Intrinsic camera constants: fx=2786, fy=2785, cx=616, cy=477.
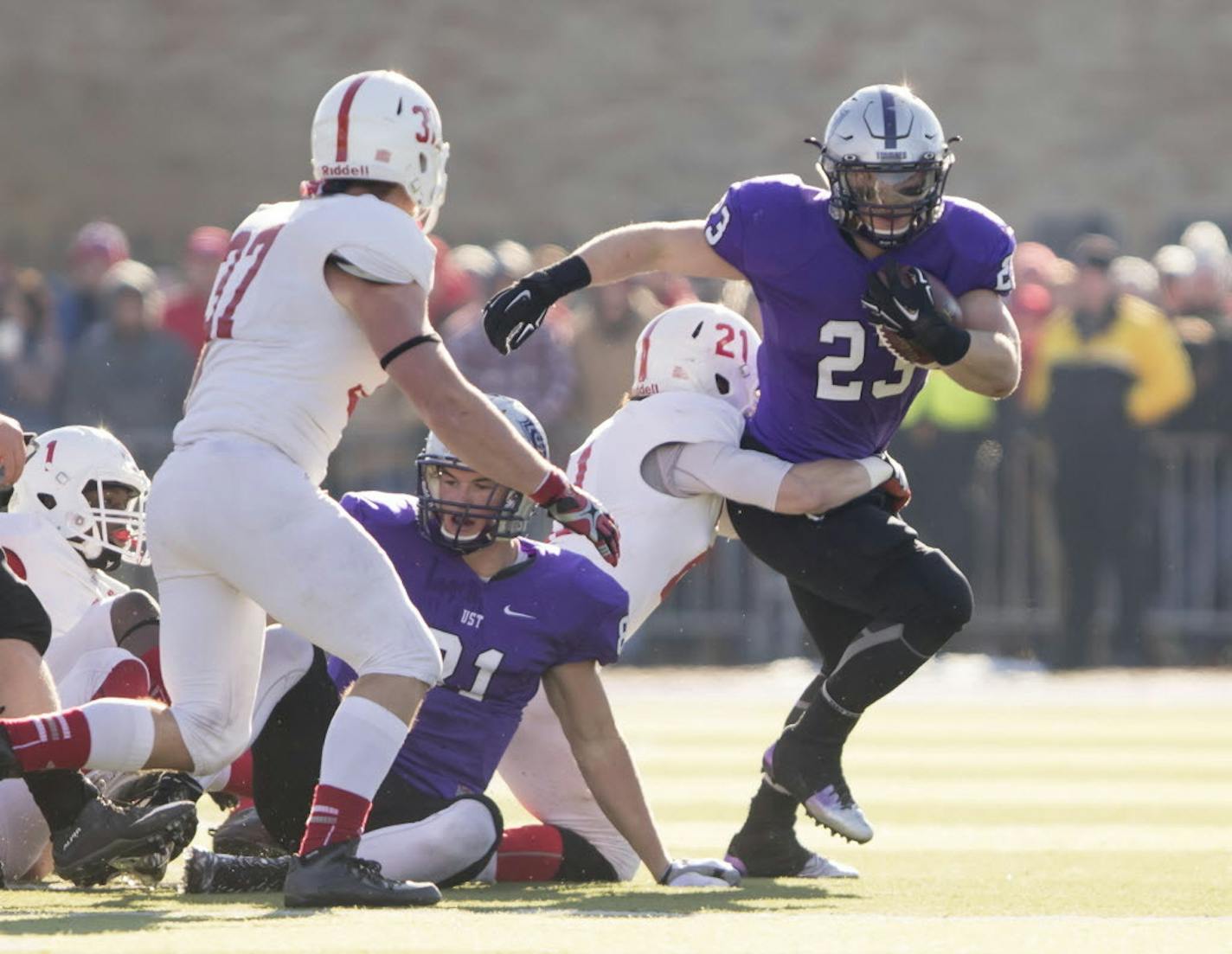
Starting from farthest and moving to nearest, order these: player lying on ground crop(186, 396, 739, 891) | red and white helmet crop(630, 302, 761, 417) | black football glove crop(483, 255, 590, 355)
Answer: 1. red and white helmet crop(630, 302, 761, 417)
2. black football glove crop(483, 255, 590, 355)
3. player lying on ground crop(186, 396, 739, 891)

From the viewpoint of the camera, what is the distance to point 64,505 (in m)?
7.43

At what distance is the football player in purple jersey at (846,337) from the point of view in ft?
22.7

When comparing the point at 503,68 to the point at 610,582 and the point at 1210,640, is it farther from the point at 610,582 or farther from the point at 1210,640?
the point at 610,582

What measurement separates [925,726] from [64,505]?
5.74 meters

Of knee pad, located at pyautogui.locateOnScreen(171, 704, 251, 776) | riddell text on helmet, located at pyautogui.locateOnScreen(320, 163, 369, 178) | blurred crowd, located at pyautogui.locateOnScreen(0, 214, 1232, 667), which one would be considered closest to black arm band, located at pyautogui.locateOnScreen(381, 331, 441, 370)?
riddell text on helmet, located at pyautogui.locateOnScreen(320, 163, 369, 178)

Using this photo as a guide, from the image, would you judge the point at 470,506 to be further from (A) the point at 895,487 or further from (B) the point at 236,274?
(A) the point at 895,487

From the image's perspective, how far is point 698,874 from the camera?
6.56 metres

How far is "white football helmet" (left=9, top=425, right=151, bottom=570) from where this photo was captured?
7.43 metres

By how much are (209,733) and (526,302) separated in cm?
155

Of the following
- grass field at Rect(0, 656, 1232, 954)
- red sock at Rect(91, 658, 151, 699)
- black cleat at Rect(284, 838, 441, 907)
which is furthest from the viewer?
red sock at Rect(91, 658, 151, 699)

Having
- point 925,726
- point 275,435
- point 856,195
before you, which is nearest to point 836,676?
point 856,195

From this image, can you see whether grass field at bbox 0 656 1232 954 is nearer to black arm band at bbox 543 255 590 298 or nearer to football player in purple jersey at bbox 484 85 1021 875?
football player in purple jersey at bbox 484 85 1021 875

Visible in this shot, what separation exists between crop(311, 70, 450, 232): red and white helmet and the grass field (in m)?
1.59

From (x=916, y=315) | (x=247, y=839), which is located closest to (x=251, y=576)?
(x=247, y=839)
